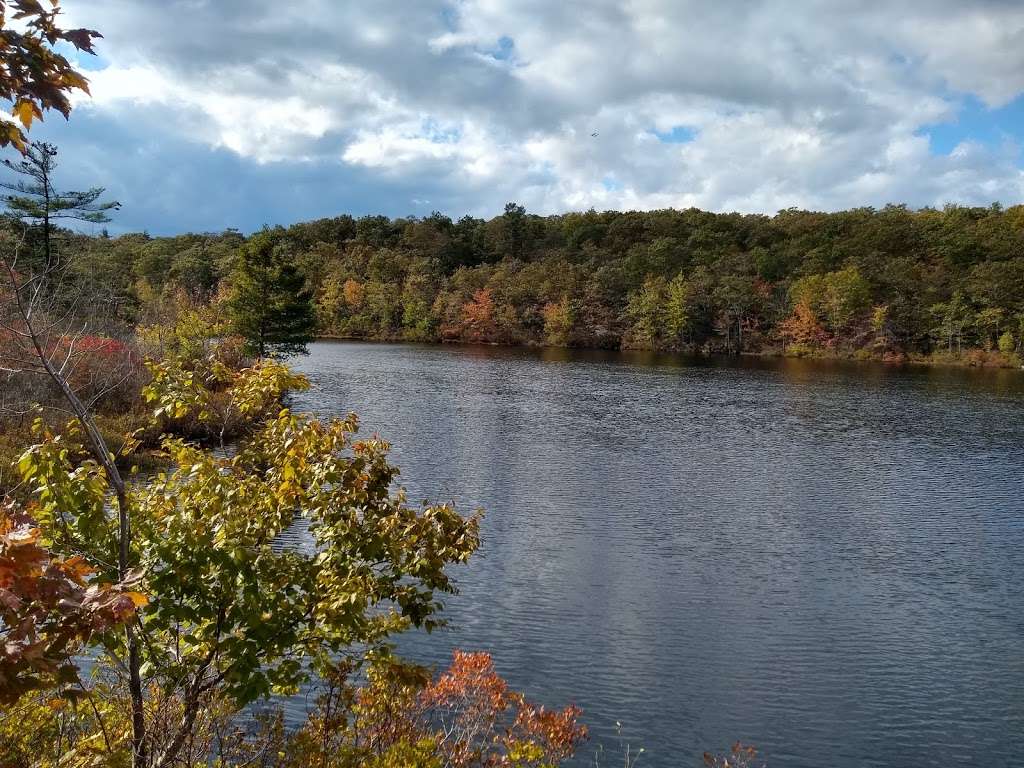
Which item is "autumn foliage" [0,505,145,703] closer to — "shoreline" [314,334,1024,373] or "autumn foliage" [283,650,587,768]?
"autumn foliage" [283,650,587,768]

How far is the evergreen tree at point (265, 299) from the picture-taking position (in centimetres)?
4338

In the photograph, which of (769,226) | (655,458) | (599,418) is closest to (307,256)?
(769,226)

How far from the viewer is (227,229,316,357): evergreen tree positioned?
142ft

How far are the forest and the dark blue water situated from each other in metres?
47.3

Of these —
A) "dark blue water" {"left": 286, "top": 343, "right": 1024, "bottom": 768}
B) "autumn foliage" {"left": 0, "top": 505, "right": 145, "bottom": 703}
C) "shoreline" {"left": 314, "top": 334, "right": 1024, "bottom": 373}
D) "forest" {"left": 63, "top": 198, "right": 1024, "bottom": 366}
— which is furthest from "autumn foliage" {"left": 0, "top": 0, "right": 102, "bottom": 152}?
"shoreline" {"left": 314, "top": 334, "right": 1024, "bottom": 373}

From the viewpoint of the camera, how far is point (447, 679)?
35.3 ft

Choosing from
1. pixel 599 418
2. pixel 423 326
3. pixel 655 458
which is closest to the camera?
pixel 655 458

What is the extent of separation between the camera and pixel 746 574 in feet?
57.3

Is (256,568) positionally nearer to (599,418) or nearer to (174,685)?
(174,685)

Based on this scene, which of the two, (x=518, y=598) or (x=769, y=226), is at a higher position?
(x=769, y=226)

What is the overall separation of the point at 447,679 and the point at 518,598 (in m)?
5.06

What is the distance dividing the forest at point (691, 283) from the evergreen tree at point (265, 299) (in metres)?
29.3

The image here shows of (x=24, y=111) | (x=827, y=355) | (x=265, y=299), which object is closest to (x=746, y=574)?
(x=24, y=111)

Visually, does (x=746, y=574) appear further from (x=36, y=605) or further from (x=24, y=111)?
(x=24, y=111)
